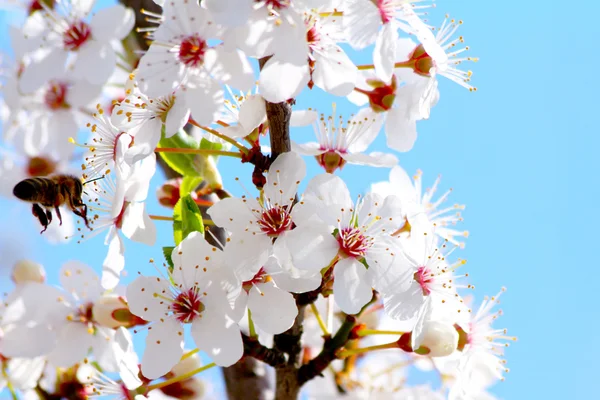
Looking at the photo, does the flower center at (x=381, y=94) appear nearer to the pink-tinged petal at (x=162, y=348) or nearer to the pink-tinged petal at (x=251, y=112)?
the pink-tinged petal at (x=251, y=112)

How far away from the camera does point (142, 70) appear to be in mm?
1548

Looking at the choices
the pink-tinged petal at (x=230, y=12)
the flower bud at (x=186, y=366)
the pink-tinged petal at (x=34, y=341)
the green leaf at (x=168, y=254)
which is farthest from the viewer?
the pink-tinged petal at (x=34, y=341)

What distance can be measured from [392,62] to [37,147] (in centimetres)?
206

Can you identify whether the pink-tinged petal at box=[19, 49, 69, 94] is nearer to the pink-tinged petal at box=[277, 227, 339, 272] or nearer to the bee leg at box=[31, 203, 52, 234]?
the bee leg at box=[31, 203, 52, 234]

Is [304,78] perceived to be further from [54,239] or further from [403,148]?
[54,239]

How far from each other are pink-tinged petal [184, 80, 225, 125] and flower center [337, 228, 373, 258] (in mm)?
404

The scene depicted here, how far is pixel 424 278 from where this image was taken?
1.71 metres

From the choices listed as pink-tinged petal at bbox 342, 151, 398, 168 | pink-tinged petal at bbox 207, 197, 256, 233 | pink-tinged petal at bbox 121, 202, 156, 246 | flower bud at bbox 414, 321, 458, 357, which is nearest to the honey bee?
pink-tinged petal at bbox 121, 202, 156, 246

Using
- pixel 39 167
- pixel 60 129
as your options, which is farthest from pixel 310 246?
pixel 39 167

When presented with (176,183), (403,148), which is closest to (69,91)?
(176,183)

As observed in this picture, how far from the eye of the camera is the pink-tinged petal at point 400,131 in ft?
6.23

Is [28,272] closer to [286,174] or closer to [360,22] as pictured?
[286,174]

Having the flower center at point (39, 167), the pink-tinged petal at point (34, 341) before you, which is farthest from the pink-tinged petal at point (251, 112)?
the flower center at point (39, 167)

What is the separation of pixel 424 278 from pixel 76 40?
1.59 metres
